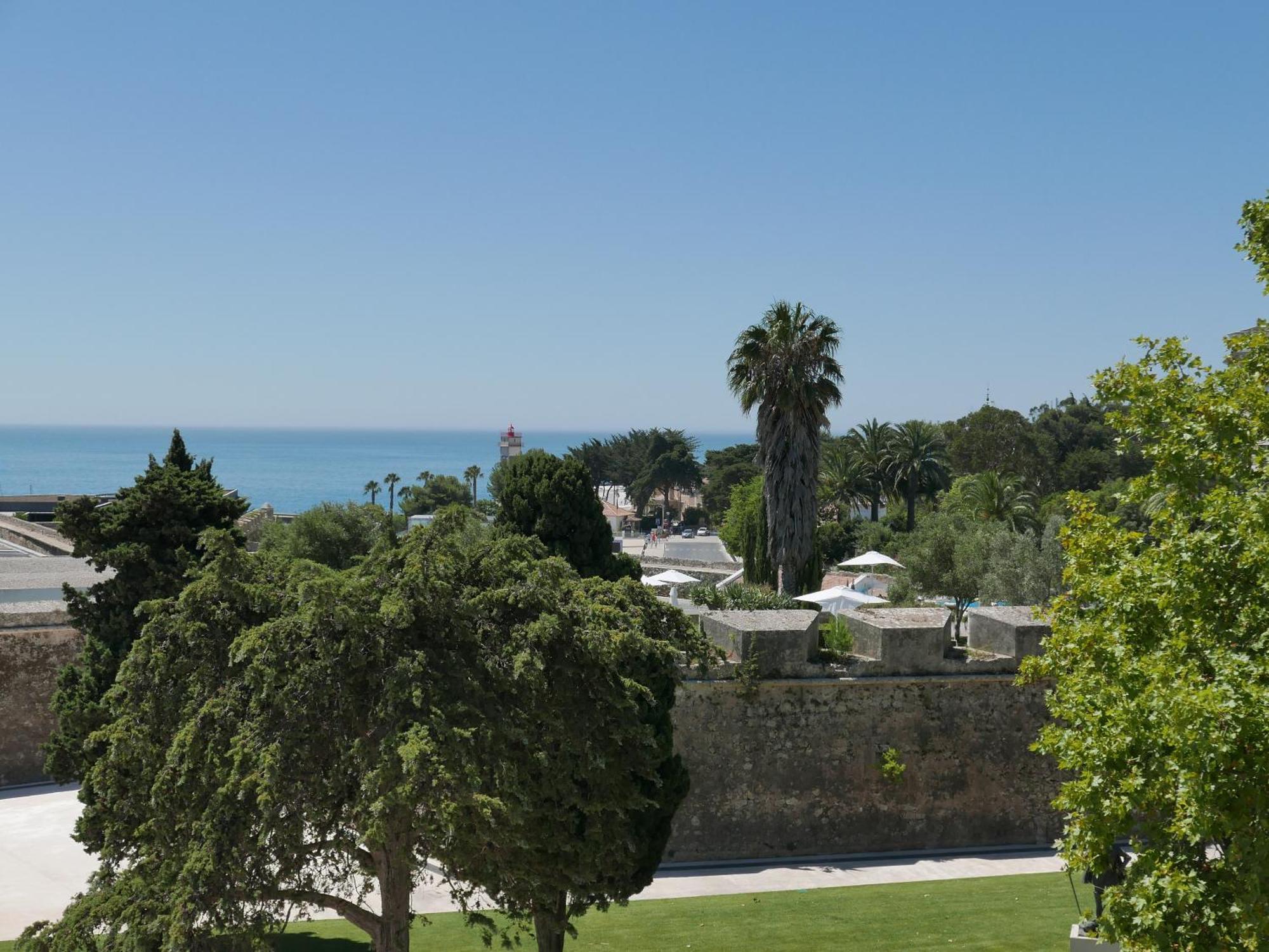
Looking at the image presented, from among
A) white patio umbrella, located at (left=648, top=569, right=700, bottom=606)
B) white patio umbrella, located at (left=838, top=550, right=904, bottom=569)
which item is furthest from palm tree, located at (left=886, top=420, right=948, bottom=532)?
white patio umbrella, located at (left=648, top=569, right=700, bottom=606)

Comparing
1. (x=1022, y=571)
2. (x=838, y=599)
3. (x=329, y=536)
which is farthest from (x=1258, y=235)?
(x=329, y=536)

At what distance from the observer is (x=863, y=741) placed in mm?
17109

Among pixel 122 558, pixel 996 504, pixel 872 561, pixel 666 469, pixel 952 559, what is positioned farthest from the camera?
pixel 666 469

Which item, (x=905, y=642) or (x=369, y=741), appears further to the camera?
(x=905, y=642)

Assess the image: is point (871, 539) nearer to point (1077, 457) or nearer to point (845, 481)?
point (845, 481)

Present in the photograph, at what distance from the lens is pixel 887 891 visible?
1543 cm

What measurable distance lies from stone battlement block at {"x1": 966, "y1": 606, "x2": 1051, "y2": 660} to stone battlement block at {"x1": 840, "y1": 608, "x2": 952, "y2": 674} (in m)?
0.63

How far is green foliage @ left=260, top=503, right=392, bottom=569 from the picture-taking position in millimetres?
33875

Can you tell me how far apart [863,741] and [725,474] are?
257 ft

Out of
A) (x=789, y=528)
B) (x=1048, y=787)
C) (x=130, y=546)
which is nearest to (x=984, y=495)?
(x=789, y=528)

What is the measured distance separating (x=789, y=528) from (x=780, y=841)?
52.3ft

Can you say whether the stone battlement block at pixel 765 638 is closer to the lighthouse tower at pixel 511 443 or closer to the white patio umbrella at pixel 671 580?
the white patio umbrella at pixel 671 580

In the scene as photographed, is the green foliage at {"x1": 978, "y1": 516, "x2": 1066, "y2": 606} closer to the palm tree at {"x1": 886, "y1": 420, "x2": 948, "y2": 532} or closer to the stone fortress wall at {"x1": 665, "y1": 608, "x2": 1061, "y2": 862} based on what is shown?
the stone fortress wall at {"x1": 665, "y1": 608, "x2": 1061, "y2": 862}

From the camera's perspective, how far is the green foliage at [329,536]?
33.9 meters
